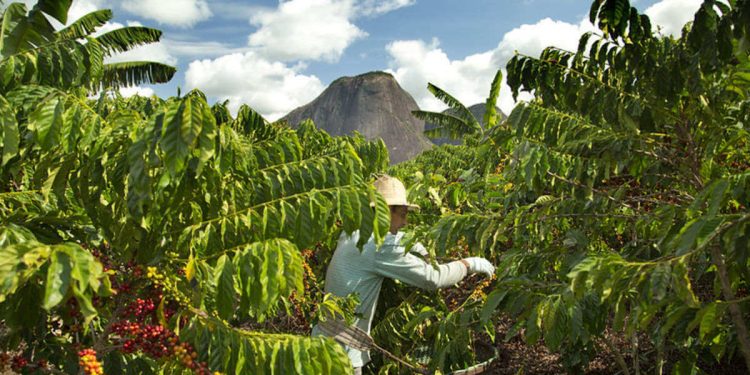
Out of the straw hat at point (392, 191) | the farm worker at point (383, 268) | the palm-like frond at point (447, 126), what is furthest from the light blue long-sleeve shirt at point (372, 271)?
the palm-like frond at point (447, 126)

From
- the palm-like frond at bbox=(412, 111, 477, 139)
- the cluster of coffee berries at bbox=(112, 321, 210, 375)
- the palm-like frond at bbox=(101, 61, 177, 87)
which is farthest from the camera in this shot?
the palm-like frond at bbox=(412, 111, 477, 139)

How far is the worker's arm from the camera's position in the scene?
2.85 m

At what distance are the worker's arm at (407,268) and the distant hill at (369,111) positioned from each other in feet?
235

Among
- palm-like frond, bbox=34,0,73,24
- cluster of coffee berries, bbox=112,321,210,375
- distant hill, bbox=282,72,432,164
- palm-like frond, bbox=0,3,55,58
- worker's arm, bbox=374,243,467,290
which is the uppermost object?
distant hill, bbox=282,72,432,164

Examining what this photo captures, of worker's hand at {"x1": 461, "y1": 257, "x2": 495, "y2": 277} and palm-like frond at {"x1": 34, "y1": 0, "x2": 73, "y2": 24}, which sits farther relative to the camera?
palm-like frond at {"x1": 34, "y1": 0, "x2": 73, "y2": 24}

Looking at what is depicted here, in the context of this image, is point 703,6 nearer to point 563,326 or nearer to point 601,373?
point 563,326

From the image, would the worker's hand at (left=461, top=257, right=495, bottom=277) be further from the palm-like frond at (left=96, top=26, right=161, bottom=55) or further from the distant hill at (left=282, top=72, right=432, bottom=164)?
the distant hill at (left=282, top=72, right=432, bottom=164)

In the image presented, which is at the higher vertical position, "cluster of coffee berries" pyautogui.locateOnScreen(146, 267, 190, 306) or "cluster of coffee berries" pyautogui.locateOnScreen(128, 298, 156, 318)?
"cluster of coffee berries" pyautogui.locateOnScreen(146, 267, 190, 306)

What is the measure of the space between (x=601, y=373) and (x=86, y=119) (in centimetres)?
459

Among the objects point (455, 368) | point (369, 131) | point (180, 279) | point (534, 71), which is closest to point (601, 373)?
point (455, 368)

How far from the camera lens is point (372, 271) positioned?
116 inches

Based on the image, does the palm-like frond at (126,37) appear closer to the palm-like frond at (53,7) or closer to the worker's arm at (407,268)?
the palm-like frond at (53,7)

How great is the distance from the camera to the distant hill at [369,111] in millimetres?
77688

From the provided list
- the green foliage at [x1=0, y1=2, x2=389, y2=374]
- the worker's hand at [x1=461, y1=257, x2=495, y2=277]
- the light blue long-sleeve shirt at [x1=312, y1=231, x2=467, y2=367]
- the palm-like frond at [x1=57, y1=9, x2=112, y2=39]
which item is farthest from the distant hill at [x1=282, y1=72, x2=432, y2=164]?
the green foliage at [x1=0, y1=2, x2=389, y2=374]
